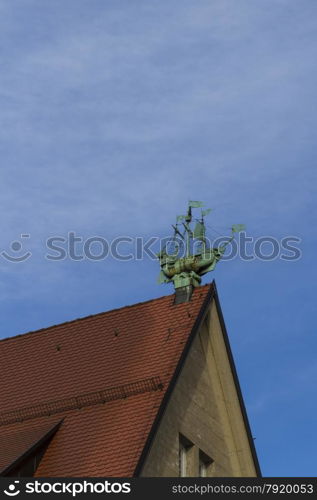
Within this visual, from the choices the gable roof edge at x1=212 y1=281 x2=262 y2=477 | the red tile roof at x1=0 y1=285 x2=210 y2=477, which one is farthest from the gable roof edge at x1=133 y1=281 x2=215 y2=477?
the gable roof edge at x1=212 y1=281 x2=262 y2=477

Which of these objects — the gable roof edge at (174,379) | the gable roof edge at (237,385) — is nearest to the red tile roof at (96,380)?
the gable roof edge at (174,379)

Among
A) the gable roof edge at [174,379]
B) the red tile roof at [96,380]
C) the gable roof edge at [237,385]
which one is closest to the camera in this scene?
the gable roof edge at [174,379]

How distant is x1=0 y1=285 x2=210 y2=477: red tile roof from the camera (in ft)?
143

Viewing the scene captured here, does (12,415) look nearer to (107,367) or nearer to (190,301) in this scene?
(107,367)

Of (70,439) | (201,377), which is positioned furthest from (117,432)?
(201,377)

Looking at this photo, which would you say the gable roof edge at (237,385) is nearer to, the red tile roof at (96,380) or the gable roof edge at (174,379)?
the gable roof edge at (174,379)

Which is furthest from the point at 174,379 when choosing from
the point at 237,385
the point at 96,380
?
the point at 237,385

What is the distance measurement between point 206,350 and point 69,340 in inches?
164

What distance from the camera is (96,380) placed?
46344mm

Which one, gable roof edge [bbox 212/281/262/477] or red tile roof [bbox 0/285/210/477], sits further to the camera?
gable roof edge [bbox 212/281/262/477]

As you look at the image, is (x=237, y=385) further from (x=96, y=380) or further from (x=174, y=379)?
(x=96, y=380)

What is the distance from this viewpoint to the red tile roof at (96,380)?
43.6m

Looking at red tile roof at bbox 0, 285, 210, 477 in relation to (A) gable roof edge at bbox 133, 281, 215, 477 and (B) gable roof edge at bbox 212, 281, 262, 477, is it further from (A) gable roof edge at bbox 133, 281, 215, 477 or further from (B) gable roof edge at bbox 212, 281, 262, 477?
(B) gable roof edge at bbox 212, 281, 262, 477

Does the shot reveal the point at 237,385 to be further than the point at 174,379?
Yes
